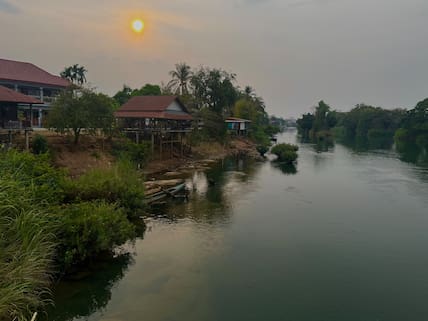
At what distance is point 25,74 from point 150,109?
1358 cm

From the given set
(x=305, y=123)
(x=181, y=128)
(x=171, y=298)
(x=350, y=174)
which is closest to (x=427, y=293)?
(x=171, y=298)

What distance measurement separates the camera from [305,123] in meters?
110

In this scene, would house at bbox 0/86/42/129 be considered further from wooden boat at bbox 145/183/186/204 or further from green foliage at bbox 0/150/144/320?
green foliage at bbox 0/150/144/320

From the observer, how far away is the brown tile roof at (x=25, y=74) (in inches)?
1387

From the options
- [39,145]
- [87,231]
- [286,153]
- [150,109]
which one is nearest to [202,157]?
[150,109]

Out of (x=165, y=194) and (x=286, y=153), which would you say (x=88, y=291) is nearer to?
(x=165, y=194)

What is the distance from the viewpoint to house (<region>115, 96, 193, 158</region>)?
34750mm

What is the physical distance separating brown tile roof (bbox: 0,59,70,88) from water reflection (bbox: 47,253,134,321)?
2907cm

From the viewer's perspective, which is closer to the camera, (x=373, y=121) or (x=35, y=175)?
(x=35, y=175)

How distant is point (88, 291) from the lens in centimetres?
1110

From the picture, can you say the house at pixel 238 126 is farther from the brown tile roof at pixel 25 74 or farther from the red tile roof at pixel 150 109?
the brown tile roof at pixel 25 74

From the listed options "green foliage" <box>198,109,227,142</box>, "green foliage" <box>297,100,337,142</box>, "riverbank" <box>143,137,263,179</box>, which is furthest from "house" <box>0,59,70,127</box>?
"green foliage" <box>297,100,337,142</box>

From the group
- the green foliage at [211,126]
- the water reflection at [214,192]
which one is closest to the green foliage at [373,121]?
the green foliage at [211,126]

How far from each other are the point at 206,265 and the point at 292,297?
3.45m
